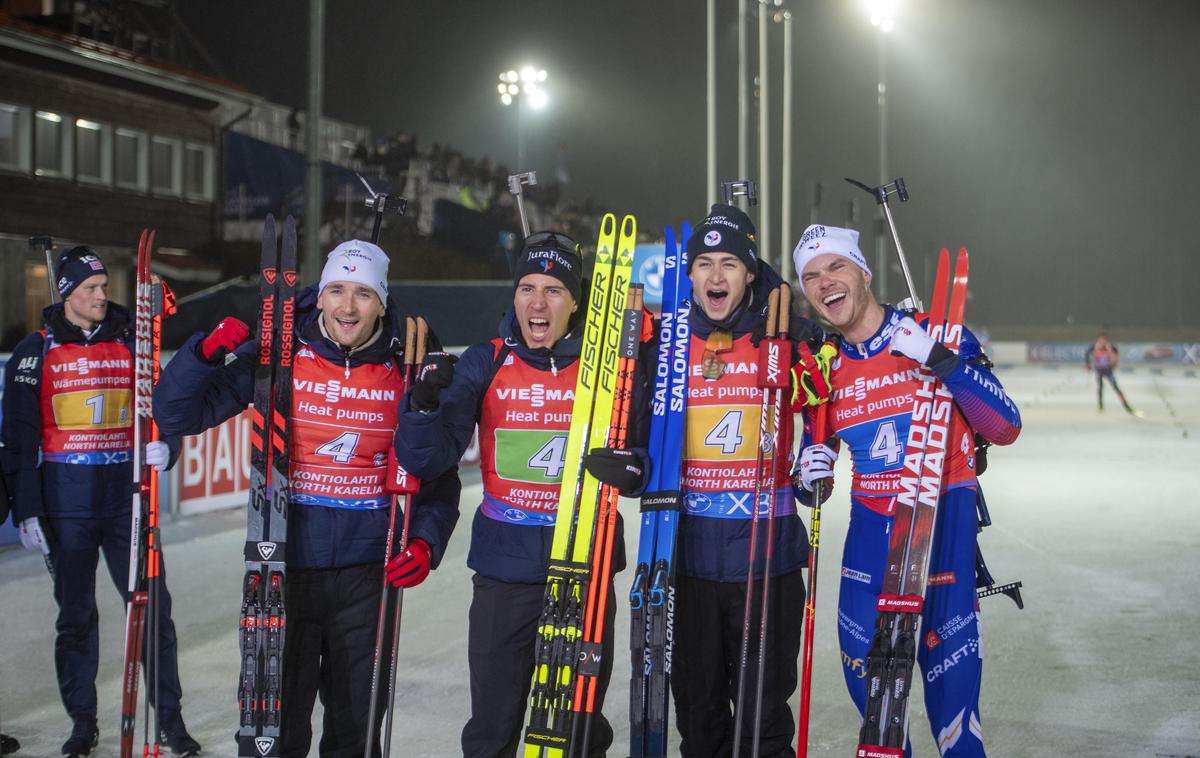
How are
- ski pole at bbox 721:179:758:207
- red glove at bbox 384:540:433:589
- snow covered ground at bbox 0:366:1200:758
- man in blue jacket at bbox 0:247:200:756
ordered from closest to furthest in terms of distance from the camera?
red glove at bbox 384:540:433:589 < ski pole at bbox 721:179:758:207 < man in blue jacket at bbox 0:247:200:756 < snow covered ground at bbox 0:366:1200:758

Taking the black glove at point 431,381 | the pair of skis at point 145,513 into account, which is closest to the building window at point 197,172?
the pair of skis at point 145,513

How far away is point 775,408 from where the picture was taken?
3906 millimetres

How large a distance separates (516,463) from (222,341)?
3.52 ft

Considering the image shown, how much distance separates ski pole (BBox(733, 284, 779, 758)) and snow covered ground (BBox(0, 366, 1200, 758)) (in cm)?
135

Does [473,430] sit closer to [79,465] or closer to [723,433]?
[723,433]

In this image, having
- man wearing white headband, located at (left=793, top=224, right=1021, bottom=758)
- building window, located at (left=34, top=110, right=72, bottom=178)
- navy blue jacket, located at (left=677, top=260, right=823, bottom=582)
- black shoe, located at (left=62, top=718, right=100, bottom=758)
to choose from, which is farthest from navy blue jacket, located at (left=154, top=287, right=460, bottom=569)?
building window, located at (left=34, top=110, right=72, bottom=178)

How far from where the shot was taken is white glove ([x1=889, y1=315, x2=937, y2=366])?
3631mm

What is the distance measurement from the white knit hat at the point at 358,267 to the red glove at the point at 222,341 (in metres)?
0.34

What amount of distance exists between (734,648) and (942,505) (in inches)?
34.1

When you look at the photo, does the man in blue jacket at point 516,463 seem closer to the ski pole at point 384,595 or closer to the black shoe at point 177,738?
the ski pole at point 384,595

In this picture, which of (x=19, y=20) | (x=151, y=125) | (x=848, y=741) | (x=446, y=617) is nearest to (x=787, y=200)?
(x=151, y=125)

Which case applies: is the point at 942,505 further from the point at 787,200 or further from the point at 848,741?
the point at 787,200

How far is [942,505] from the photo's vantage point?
3.88m

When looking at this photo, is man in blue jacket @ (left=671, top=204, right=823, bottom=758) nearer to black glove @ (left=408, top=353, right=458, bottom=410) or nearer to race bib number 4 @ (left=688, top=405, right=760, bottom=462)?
race bib number 4 @ (left=688, top=405, right=760, bottom=462)
